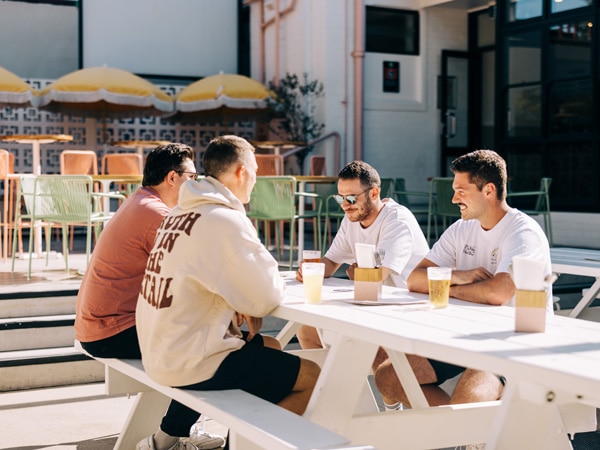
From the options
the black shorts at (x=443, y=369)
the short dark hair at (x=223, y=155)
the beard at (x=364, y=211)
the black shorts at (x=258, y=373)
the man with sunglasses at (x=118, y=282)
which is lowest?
the black shorts at (x=443, y=369)

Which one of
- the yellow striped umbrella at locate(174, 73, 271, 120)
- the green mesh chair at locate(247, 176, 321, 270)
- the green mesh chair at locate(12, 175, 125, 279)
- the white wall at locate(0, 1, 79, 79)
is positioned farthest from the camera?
the white wall at locate(0, 1, 79, 79)

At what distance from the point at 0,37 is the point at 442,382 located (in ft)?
36.5

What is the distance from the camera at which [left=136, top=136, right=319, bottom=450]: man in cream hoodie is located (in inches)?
108

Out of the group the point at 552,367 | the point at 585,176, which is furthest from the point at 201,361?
the point at 585,176

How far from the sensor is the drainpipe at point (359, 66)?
11156 mm

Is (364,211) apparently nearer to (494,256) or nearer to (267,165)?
(494,256)

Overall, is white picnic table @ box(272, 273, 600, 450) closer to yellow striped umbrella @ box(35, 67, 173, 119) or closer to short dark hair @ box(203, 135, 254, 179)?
short dark hair @ box(203, 135, 254, 179)

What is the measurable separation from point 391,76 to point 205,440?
8.46m

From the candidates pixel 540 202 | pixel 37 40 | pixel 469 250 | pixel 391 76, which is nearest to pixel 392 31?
pixel 391 76

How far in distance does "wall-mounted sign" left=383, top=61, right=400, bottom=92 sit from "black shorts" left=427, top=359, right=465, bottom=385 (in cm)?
863

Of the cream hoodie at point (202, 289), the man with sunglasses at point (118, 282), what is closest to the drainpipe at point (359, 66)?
the man with sunglasses at point (118, 282)

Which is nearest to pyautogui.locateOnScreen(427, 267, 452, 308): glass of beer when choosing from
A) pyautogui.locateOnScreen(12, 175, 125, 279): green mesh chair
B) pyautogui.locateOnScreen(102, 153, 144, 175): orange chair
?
pyautogui.locateOnScreen(12, 175, 125, 279): green mesh chair

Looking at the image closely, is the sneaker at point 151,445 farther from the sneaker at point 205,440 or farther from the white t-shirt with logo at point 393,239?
the white t-shirt with logo at point 393,239

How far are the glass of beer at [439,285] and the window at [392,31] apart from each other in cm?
903
